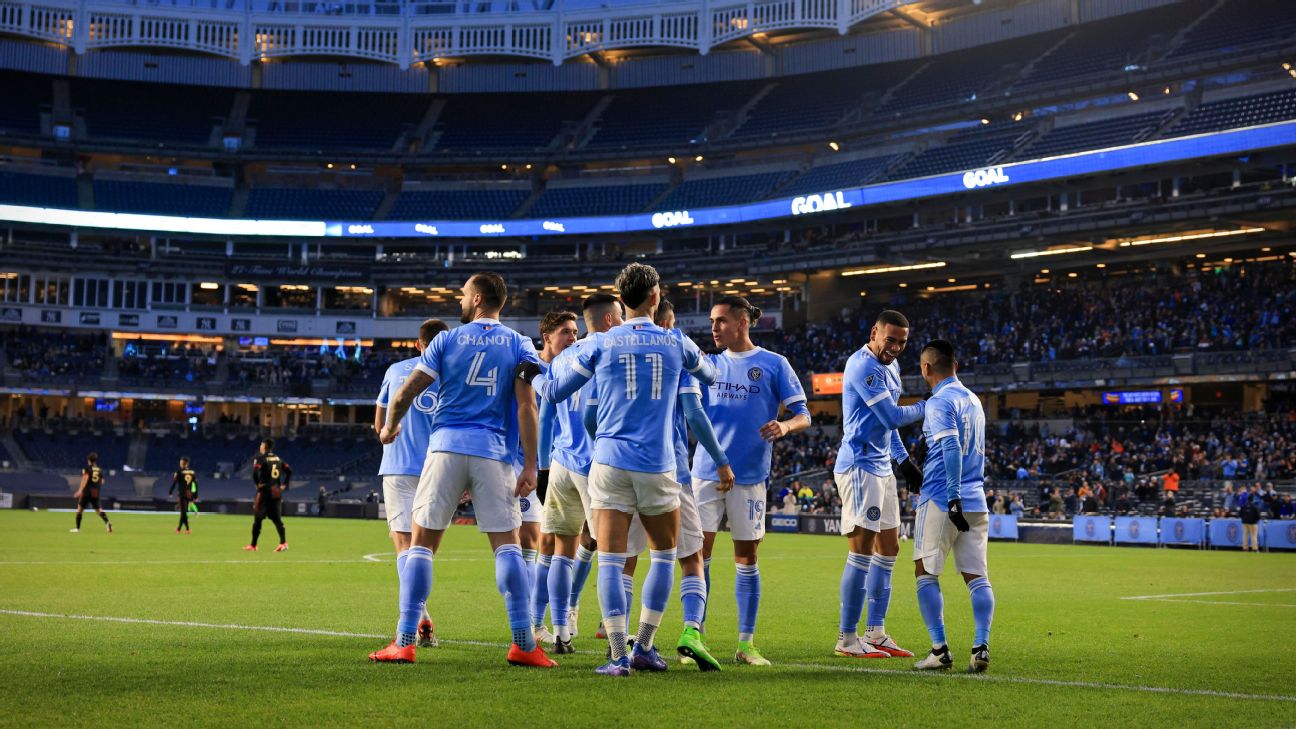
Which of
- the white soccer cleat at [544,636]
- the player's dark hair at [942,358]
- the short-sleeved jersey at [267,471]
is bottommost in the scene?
the white soccer cleat at [544,636]

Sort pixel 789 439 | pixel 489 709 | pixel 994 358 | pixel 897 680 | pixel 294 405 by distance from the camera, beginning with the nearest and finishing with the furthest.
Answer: pixel 489 709 < pixel 897 680 < pixel 994 358 < pixel 789 439 < pixel 294 405

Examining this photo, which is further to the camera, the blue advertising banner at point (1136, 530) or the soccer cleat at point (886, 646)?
the blue advertising banner at point (1136, 530)

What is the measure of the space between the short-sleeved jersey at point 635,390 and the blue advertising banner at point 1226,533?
33.7 meters

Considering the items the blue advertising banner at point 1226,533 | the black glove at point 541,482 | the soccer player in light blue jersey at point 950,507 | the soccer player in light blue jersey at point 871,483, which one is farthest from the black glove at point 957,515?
the blue advertising banner at point 1226,533

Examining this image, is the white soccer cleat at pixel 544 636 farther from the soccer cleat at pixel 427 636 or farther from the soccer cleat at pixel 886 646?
the soccer cleat at pixel 886 646

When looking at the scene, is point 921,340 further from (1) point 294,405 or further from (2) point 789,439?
(1) point 294,405

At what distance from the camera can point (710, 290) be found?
242ft

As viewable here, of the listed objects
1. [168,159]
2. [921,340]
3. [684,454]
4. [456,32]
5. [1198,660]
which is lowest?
[1198,660]

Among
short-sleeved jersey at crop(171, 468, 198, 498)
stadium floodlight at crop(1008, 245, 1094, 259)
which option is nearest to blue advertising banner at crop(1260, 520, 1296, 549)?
stadium floodlight at crop(1008, 245, 1094, 259)

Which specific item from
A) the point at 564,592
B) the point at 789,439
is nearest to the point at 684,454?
the point at 564,592

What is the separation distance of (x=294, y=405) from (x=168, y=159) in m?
17.2

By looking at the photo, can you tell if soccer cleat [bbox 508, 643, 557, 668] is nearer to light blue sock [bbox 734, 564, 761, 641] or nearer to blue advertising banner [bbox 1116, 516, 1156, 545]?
light blue sock [bbox 734, 564, 761, 641]

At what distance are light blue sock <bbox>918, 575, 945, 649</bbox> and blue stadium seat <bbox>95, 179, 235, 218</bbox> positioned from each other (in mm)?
73429

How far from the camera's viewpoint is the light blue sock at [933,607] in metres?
9.74
